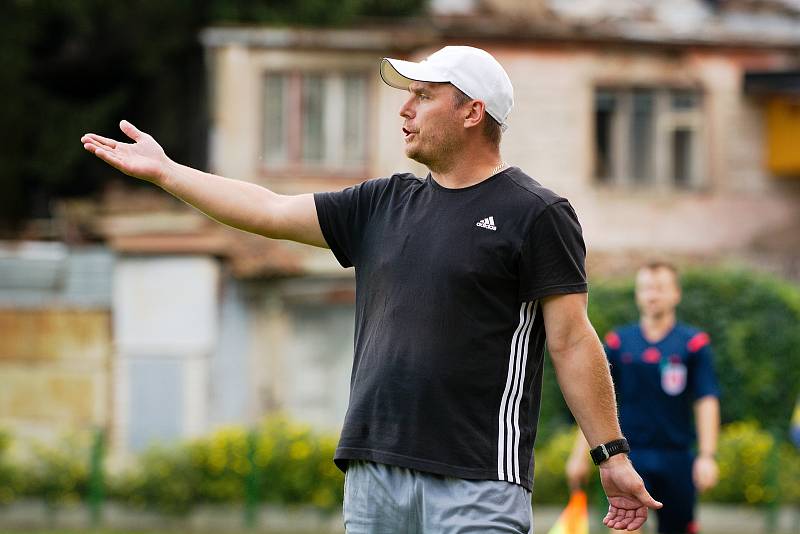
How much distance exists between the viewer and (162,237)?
19.2m

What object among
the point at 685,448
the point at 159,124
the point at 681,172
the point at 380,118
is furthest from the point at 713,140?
the point at 685,448

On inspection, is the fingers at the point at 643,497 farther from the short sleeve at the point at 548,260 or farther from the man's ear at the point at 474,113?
the man's ear at the point at 474,113

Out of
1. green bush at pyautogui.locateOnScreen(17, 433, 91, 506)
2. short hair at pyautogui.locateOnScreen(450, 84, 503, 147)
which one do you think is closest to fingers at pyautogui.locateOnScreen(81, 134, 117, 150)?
short hair at pyautogui.locateOnScreen(450, 84, 503, 147)

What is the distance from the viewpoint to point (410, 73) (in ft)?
16.6

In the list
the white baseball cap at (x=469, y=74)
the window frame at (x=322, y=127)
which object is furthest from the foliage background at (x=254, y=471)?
the white baseball cap at (x=469, y=74)

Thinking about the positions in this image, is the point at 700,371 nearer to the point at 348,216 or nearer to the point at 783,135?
the point at 348,216

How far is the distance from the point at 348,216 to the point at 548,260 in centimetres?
78

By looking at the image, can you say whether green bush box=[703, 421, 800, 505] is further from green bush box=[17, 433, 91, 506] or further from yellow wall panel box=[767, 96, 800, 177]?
yellow wall panel box=[767, 96, 800, 177]

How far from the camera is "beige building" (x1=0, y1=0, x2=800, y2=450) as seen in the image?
20.8m

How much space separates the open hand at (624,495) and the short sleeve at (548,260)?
62 cm

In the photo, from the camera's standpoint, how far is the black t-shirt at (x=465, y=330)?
4.86 meters

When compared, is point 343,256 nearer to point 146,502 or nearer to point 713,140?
point 146,502

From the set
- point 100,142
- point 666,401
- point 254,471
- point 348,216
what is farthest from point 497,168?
point 254,471

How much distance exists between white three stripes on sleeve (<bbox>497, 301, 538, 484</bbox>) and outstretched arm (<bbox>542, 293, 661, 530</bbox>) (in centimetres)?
8
